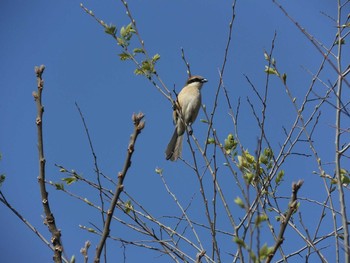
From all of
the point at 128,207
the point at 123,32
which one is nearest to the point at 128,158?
the point at 128,207

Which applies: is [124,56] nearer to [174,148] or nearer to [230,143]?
[230,143]

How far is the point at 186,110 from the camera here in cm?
770

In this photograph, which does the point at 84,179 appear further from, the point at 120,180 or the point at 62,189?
the point at 120,180

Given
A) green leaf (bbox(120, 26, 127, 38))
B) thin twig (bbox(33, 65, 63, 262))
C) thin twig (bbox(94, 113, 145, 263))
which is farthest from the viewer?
green leaf (bbox(120, 26, 127, 38))

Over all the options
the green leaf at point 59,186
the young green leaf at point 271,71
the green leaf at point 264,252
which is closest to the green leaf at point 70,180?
the green leaf at point 59,186

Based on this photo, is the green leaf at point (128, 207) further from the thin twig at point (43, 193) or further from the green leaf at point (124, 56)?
the thin twig at point (43, 193)

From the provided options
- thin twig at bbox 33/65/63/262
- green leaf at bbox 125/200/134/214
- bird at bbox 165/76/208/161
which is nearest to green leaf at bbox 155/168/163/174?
green leaf at bbox 125/200/134/214

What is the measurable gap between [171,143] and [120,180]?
527 centimetres

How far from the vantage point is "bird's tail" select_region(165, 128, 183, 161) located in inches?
271

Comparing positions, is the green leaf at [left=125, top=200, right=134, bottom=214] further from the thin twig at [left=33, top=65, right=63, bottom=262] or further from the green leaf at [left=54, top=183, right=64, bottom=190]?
the thin twig at [left=33, top=65, right=63, bottom=262]

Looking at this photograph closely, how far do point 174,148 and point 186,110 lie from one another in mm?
818

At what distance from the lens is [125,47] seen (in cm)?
473

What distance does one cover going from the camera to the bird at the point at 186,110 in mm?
7047

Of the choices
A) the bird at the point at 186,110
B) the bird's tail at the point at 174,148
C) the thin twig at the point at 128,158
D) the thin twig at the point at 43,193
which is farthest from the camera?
the bird at the point at 186,110
